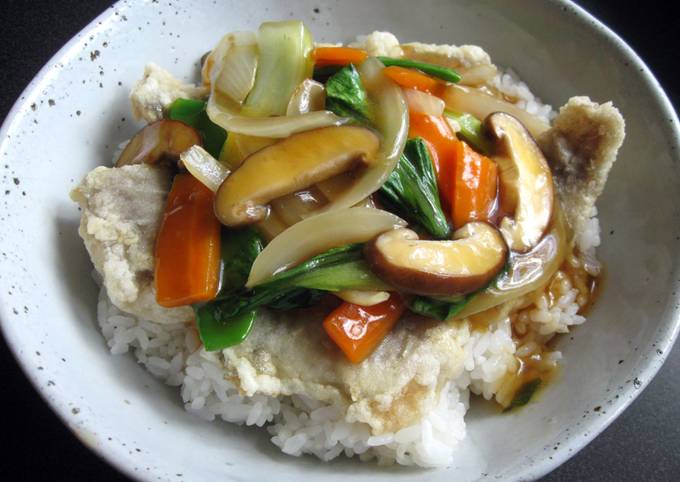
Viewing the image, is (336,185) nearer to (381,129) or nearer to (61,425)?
(381,129)

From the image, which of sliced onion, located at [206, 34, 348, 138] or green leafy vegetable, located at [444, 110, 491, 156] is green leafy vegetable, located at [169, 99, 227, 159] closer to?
sliced onion, located at [206, 34, 348, 138]

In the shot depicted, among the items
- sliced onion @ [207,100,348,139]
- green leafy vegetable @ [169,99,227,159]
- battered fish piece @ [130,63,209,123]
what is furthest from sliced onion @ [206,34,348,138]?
battered fish piece @ [130,63,209,123]

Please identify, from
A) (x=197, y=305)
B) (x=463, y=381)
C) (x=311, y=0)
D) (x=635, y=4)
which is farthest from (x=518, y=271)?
(x=635, y=4)

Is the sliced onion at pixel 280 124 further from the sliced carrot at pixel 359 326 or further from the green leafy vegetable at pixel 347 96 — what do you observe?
the sliced carrot at pixel 359 326

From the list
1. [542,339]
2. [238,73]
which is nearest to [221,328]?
[238,73]

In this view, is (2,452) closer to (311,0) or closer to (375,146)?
→ (375,146)

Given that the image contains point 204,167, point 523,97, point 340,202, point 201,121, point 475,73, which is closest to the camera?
point 340,202
